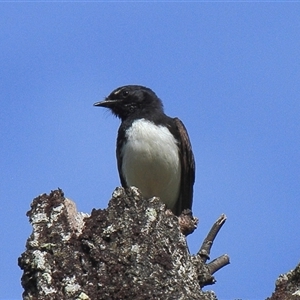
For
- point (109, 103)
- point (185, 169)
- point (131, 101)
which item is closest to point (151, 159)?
point (185, 169)

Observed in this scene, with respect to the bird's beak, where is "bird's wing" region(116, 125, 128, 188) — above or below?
below

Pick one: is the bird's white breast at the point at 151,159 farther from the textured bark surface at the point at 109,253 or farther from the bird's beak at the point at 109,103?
the textured bark surface at the point at 109,253

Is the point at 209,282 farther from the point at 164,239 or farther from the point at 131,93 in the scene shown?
the point at 131,93

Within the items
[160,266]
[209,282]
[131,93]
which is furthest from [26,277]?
[131,93]

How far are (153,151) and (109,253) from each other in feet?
21.2

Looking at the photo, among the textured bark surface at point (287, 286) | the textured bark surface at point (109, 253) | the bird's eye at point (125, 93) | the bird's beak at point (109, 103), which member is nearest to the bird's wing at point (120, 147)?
the bird's beak at point (109, 103)

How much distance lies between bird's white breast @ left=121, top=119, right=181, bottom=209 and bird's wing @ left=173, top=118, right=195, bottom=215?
112 mm

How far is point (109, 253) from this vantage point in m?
6.25

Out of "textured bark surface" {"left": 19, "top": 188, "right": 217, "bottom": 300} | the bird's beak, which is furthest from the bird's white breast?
"textured bark surface" {"left": 19, "top": 188, "right": 217, "bottom": 300}

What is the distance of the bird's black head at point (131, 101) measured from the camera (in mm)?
13488

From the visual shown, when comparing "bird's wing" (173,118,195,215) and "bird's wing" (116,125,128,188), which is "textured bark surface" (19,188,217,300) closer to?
"bird's wing" (116,125,128,188)

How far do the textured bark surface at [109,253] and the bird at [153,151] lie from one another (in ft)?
18.9

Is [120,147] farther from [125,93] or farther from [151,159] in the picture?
[125,93]

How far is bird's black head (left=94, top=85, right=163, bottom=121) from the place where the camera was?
13488mm
